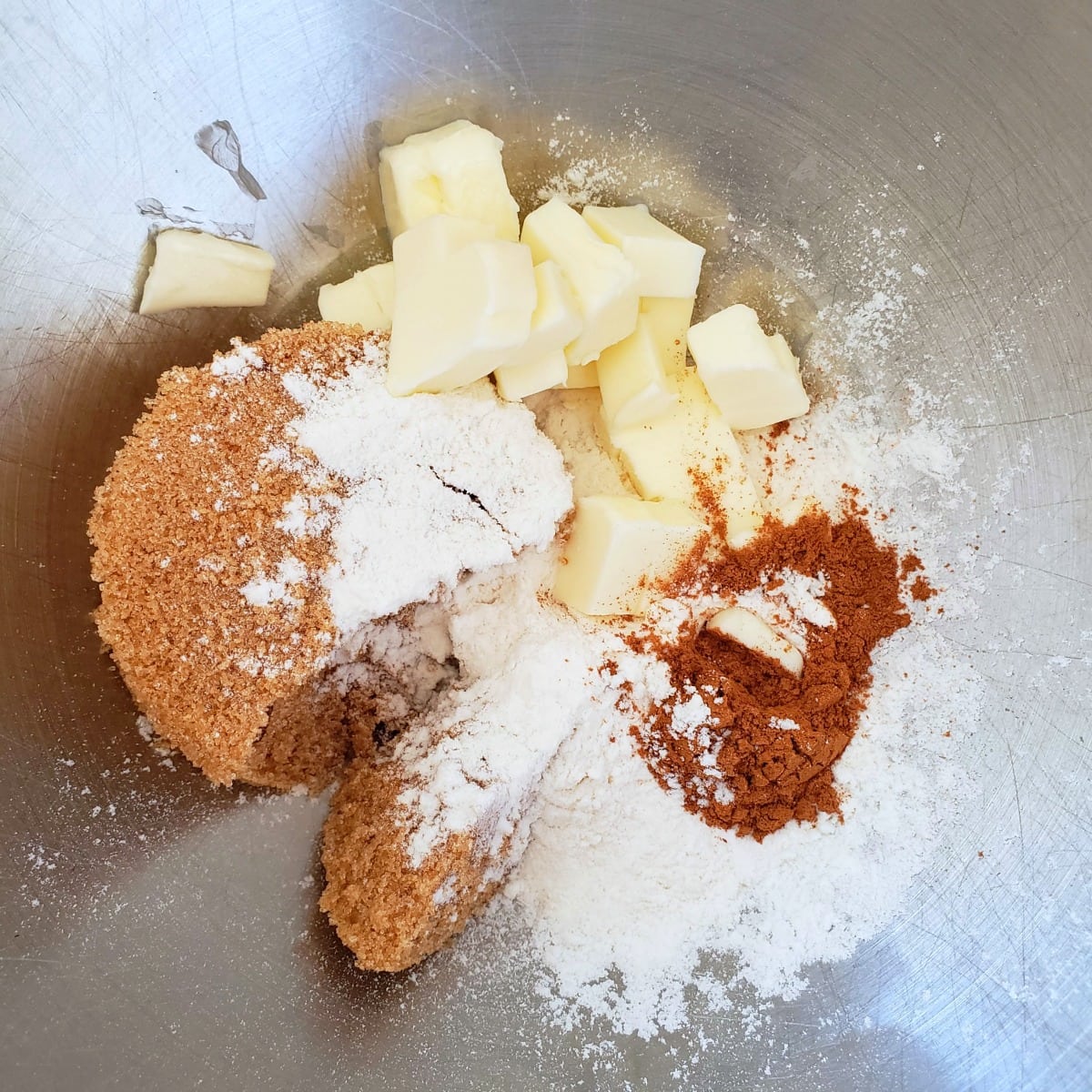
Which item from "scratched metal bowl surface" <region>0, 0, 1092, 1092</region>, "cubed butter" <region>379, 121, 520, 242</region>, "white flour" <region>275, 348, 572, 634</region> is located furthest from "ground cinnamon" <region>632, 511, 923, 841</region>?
"cubed butter" <region>379, 121, 520, 242</region>

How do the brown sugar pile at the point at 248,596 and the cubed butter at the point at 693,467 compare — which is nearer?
the brown sugar pile at the point at 248,596

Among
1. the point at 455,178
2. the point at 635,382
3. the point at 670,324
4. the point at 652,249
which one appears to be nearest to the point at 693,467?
the point at 635,382

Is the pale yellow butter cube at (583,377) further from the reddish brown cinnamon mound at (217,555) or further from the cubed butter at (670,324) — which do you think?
the reddish brown cinnamon mound at (217,555)

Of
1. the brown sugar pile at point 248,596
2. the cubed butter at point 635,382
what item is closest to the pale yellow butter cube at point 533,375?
the cubed butter at point 635,382

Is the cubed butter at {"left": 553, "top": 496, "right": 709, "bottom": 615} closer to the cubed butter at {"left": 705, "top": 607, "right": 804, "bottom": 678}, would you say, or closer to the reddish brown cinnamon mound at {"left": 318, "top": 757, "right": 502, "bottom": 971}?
the cubed butter at {"left": 705, "top": 607, "right": 804, "bottom": 678}

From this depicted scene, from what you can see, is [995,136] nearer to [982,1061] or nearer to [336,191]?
[336,191]

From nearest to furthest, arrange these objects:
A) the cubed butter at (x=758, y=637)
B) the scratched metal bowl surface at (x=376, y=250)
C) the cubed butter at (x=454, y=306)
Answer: the cubed butter at (x=454, y=306) → the scratched metal bowl surface at (x=376, y=250) → the cubed butter at (x=758, y=637)
